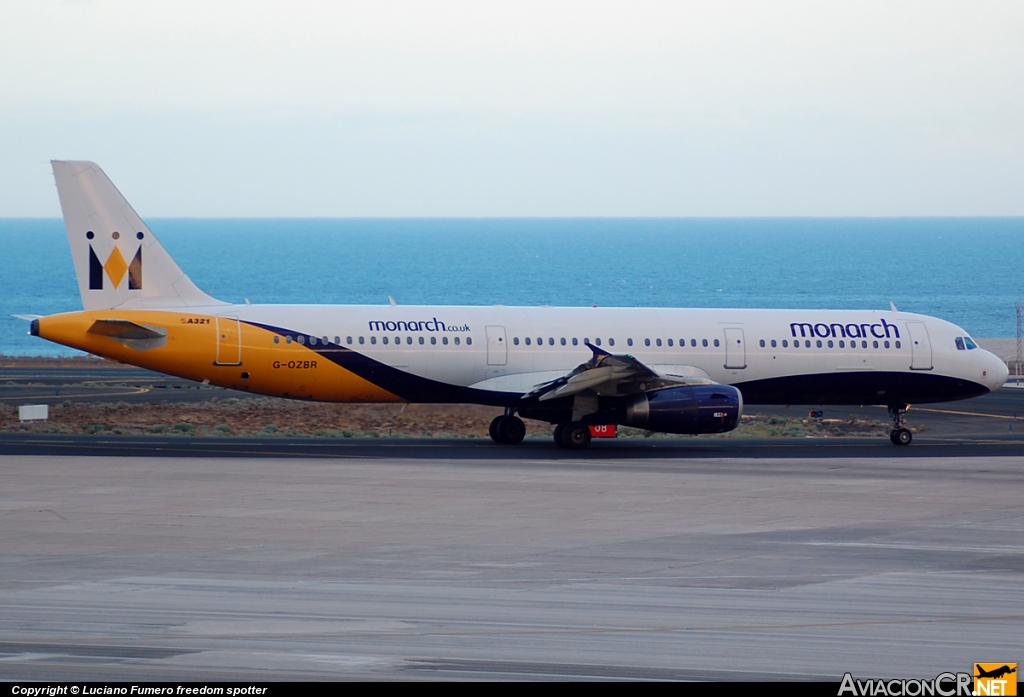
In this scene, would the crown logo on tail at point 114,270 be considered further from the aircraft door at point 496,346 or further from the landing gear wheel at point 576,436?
the landing gear wheel at point 576,436

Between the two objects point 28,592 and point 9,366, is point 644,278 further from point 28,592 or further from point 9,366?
point 28,592

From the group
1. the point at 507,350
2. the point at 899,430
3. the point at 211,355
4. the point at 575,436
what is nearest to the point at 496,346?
the point at 507,350

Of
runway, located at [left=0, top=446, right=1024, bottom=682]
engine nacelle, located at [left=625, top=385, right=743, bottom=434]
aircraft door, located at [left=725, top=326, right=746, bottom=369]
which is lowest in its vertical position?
runway, located at [left=0, top=446, right=1024, bottom=682]

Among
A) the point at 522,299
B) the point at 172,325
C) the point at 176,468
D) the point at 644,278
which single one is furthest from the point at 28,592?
the point at 644,278

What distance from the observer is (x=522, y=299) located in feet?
466

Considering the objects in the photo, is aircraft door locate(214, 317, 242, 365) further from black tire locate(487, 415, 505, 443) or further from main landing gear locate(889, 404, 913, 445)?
main landing gear locate(889, 404, 913, 445)

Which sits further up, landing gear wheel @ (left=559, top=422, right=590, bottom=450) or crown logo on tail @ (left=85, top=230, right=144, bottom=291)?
crown logo on tail @ (left=85, top=230, right=144, bottom=291)

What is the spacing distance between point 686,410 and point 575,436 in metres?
3.05

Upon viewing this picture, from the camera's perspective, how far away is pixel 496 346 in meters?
32.0

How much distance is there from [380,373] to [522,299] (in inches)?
4376

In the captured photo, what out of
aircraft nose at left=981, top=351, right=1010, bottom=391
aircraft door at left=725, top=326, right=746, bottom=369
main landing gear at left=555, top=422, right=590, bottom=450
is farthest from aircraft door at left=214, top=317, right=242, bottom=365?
aircraft nose at left=981, top=351, right=1010, bottom=391

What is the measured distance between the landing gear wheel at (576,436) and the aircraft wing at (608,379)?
0.97m

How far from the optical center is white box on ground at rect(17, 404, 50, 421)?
36719 millimetres

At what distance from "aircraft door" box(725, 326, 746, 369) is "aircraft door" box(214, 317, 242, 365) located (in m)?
12.3
